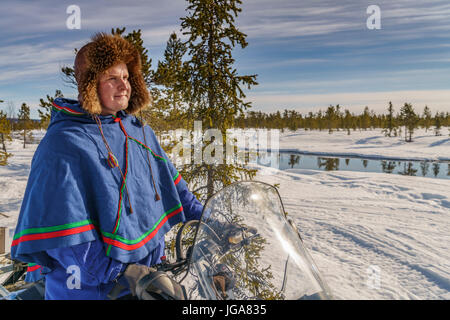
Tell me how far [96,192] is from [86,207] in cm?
9

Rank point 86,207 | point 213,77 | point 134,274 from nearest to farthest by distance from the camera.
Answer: point 134,274 < point 86,207 < point 213,77

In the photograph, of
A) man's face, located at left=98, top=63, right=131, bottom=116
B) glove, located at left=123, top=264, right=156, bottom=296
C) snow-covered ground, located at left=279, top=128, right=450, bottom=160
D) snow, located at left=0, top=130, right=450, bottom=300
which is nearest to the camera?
glove, located at left=123, top=264, right=156, bottom=296

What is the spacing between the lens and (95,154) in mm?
1483

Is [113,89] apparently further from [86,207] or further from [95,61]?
[86,207]

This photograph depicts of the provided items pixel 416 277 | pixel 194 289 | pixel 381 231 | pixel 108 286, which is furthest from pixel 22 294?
pixel 381 231

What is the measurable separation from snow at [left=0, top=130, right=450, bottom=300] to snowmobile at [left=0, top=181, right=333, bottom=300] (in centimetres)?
350

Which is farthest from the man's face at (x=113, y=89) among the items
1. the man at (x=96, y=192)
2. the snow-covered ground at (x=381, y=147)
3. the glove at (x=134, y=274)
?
the snow-covered ground at (x=381, y=147)

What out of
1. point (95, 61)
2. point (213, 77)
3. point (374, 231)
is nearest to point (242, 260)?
point (95, 61)

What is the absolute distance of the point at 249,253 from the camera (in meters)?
1.51

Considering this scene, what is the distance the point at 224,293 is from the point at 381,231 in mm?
7547

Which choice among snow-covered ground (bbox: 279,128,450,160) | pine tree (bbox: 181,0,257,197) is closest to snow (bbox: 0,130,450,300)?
pine tree (bbox: 181,0,257,197)

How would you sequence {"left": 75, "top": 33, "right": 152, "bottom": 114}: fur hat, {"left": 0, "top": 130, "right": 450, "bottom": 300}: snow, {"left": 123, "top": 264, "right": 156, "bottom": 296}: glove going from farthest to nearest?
{"left": 0, "top": 130, "right": 450, "bottom": 300}: snow, {"left": 75, "top": 33, "right": 152, "bottom": 114}: fur hat, {"left": 123, "top": 264, "right": 156, "bottom": 296}: glove

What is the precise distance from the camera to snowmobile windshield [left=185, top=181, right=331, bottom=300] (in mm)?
1330

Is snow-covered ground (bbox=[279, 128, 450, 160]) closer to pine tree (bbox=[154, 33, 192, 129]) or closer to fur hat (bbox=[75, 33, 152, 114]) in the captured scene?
pine tree (bbox=[154, 33, 192, 129])
